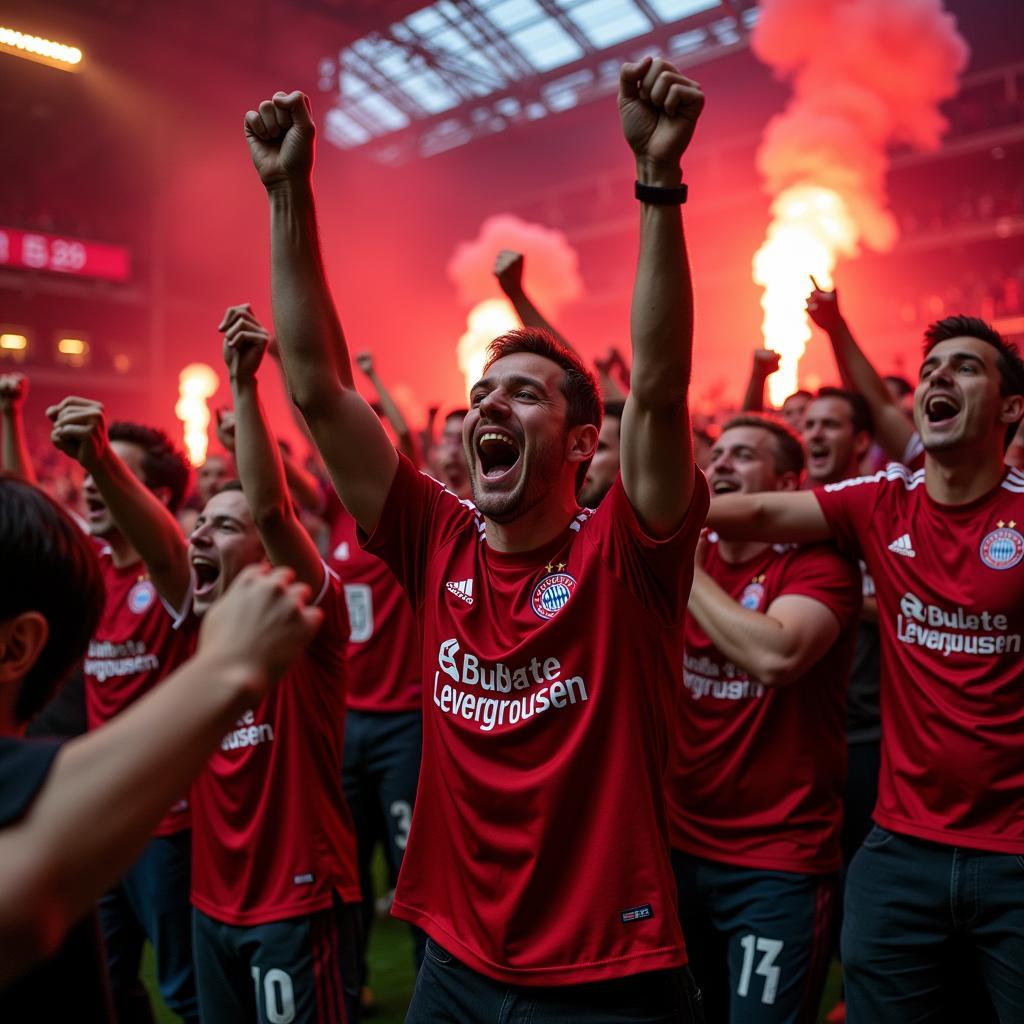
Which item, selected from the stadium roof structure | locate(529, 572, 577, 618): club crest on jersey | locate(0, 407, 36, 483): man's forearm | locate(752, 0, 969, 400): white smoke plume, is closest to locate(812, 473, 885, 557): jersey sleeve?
locate(529, 572, 577, 618): club crest on jersey

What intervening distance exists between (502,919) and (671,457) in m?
0.92

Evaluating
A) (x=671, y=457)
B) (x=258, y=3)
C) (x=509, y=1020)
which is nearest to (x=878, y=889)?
(x=509, y=1020)

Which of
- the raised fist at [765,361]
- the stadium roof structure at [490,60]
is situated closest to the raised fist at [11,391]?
the raised fist at [765,361]

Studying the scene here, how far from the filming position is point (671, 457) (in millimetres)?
1929

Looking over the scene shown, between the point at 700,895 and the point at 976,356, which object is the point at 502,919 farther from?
the point at 976,356

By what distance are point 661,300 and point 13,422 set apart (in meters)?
3.25

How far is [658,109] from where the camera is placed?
1.86m

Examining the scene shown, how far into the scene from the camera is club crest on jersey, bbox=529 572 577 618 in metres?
2.12

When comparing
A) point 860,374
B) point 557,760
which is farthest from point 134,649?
point 860,374

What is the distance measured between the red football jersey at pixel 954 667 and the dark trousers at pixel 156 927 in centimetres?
216

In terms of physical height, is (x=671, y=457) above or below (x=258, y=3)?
below

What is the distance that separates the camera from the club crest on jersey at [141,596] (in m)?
3.58

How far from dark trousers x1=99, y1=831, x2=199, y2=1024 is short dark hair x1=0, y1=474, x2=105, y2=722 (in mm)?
2228

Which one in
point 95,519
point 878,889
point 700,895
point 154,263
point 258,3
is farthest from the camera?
point 154,263
